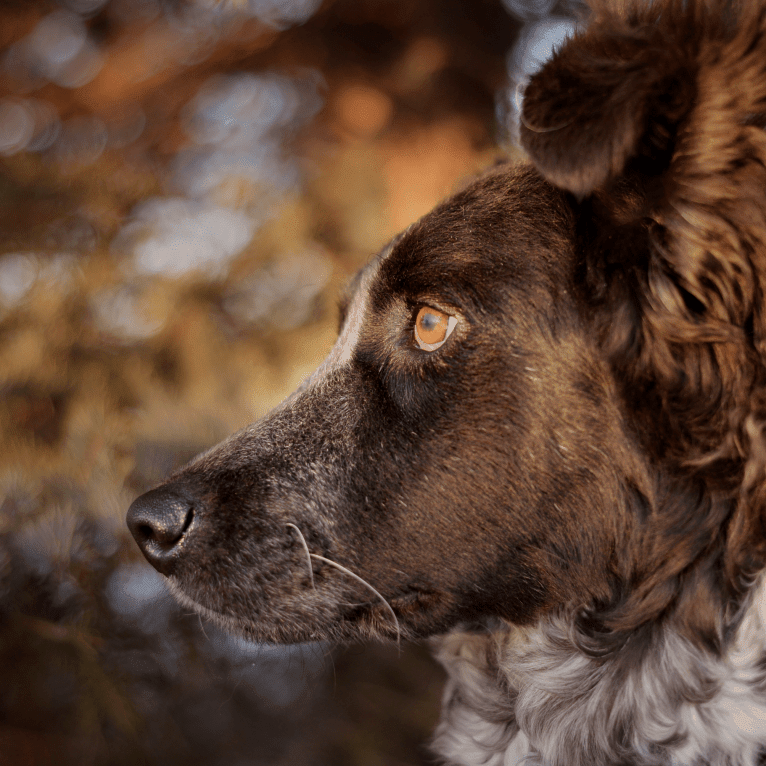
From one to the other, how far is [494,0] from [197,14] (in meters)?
1.55

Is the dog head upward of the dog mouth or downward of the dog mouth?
upward

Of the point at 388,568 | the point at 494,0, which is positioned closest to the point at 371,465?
the point at 388,568

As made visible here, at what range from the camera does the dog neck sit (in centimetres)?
134

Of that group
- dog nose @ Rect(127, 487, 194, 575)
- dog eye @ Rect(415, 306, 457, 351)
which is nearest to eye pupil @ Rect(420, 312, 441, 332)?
dog eye @ Rect(415, 306, 457, 351)

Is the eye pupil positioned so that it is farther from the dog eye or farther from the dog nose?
the dog nose

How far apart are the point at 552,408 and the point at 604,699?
0.75 metres

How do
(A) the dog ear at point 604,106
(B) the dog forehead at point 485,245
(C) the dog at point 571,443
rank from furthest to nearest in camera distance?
(B) the dog forehead at point 485,245 < (C) the dog at point 571,443 < (A) the dog ear at point 604,106

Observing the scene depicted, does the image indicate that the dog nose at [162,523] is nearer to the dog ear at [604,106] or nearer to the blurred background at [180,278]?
the dog ear at [604,106]

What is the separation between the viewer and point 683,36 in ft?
4.24

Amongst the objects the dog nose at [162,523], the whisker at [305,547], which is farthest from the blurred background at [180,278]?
the whisker at [305,547]

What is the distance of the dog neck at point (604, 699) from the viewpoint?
4.40 feet

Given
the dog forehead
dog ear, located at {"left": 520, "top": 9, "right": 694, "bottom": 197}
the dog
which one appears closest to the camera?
dog ear, located at {"left": 520, "top": 9, "right": 694, "bottom": 197}

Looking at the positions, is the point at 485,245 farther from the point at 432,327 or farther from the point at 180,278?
the point at 180,278

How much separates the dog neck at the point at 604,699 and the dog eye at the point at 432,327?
0.77 meters
